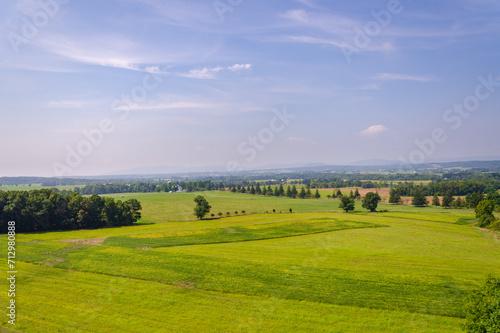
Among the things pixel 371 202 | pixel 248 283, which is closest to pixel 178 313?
pixel 248 283

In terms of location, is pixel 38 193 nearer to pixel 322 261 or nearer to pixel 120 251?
pixel 120 251

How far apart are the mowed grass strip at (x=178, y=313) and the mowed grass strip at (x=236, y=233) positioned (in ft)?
69.2

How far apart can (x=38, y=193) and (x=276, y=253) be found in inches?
2458

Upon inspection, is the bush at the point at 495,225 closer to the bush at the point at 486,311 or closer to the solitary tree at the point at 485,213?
the solitary tree at the point at 485,213

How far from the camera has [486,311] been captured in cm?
1797

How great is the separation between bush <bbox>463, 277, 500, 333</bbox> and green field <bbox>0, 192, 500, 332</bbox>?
397 cm

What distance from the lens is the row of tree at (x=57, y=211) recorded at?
64.1 metres

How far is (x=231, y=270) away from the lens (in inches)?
1368

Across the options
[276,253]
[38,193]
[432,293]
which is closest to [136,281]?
[276,253]

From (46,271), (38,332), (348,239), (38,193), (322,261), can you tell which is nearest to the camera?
(38,332)

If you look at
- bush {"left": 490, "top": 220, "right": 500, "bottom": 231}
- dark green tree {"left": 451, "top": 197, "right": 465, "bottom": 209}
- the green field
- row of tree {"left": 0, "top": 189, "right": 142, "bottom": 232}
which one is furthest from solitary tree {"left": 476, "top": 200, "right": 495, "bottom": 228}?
row of tree {"left": 0, "top": 189, "right": 142, "bottom": 232}

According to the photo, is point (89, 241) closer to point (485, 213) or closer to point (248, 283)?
point (248, 283)

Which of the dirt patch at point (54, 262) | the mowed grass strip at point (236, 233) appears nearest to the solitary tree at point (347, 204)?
the mowed grass strip at point (236, 233)

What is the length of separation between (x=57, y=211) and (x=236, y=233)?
147 ft
